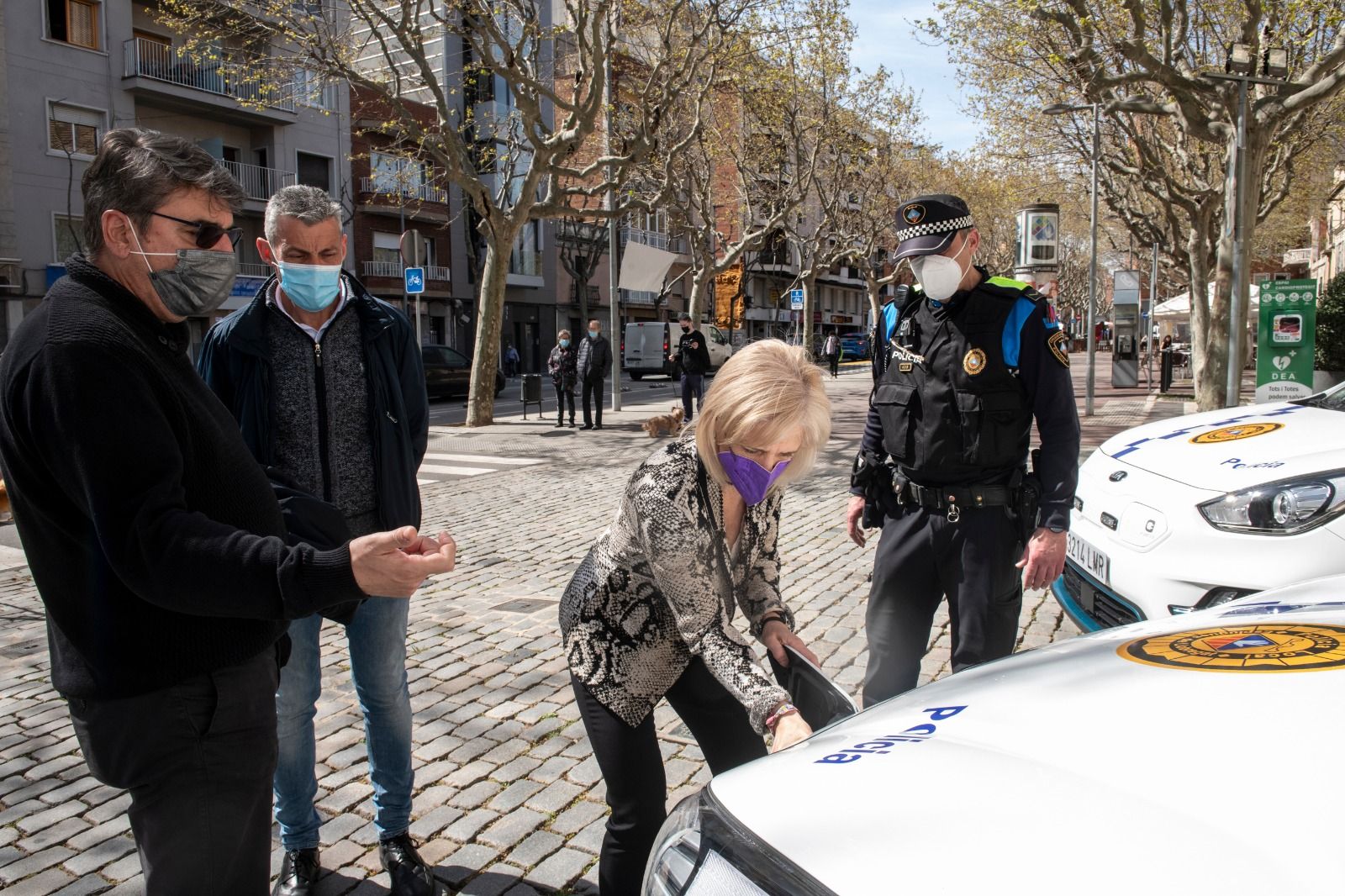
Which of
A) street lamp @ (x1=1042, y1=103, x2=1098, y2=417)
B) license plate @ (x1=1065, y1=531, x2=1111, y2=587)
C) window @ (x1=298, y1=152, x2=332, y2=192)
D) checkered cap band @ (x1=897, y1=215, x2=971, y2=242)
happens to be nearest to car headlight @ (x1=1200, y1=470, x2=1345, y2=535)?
license plate @ (x1=1065, y1=531, x2=1111, y2=587)

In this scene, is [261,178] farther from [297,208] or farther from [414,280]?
[297,208]

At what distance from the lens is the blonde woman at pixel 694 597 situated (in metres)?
2.07

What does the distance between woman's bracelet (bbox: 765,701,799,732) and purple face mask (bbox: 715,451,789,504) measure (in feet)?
1.51

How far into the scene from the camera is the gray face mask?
5.84ft

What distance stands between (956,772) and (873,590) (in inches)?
76.9

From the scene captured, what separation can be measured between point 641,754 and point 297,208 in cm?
189

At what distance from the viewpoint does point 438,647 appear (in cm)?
512

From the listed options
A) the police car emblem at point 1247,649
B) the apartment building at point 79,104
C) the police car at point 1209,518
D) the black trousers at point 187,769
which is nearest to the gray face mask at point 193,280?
the black trousers at point 187,769

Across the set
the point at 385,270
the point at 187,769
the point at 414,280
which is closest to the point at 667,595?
the point at 187,769

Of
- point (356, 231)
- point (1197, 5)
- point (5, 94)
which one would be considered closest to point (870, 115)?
point (1197, 5)

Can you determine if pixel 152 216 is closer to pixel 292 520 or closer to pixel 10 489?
pixel 10 489

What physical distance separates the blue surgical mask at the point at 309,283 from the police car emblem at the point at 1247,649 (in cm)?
232

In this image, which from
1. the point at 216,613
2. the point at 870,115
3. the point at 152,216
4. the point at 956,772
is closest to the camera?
the point at 956,772

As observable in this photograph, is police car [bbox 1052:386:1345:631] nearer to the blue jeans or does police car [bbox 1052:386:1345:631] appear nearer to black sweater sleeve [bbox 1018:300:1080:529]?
black sweater sleeve [bbox 1018:300:1080:529]
